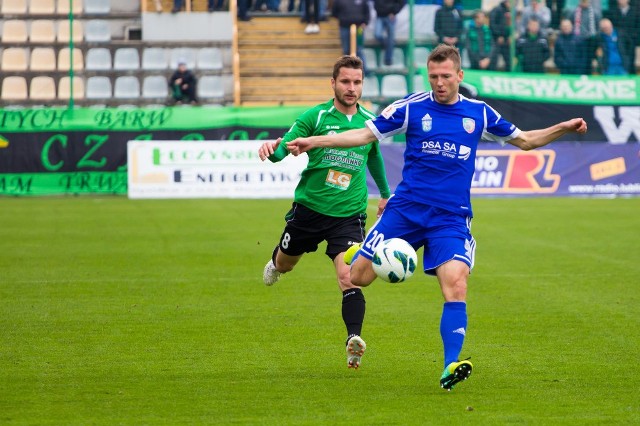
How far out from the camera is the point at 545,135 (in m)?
7.55

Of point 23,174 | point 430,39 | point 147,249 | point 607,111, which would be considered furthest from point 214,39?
point 147,249

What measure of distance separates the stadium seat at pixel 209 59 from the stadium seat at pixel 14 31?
183 inches

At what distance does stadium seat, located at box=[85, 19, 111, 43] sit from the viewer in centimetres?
3030

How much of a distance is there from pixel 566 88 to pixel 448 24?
3.38m

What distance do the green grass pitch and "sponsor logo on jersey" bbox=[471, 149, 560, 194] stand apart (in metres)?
7.25

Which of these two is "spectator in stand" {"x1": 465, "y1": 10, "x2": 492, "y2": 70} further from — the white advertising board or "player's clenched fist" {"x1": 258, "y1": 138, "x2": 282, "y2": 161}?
"player's clenched fist" {"x1": 258, "y1": 138, "x2": 282, "y2": 161}

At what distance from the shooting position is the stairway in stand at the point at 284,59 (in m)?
30.5

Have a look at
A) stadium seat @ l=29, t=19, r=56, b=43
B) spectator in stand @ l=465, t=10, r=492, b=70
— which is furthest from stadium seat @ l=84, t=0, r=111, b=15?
spectator in stand @ l=465, t=10, r=492, b=70

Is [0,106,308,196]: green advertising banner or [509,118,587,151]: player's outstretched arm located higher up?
[509,118,587,151]: player's outstretched arm

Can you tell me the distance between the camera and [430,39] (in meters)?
29.4

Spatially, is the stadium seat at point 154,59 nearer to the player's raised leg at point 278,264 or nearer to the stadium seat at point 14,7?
the stadium seat at point 14,7

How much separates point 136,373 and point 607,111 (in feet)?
68.7

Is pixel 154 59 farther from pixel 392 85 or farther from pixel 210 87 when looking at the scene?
pixel 392 85

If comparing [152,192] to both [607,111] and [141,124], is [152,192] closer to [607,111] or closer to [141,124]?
[141,124]
